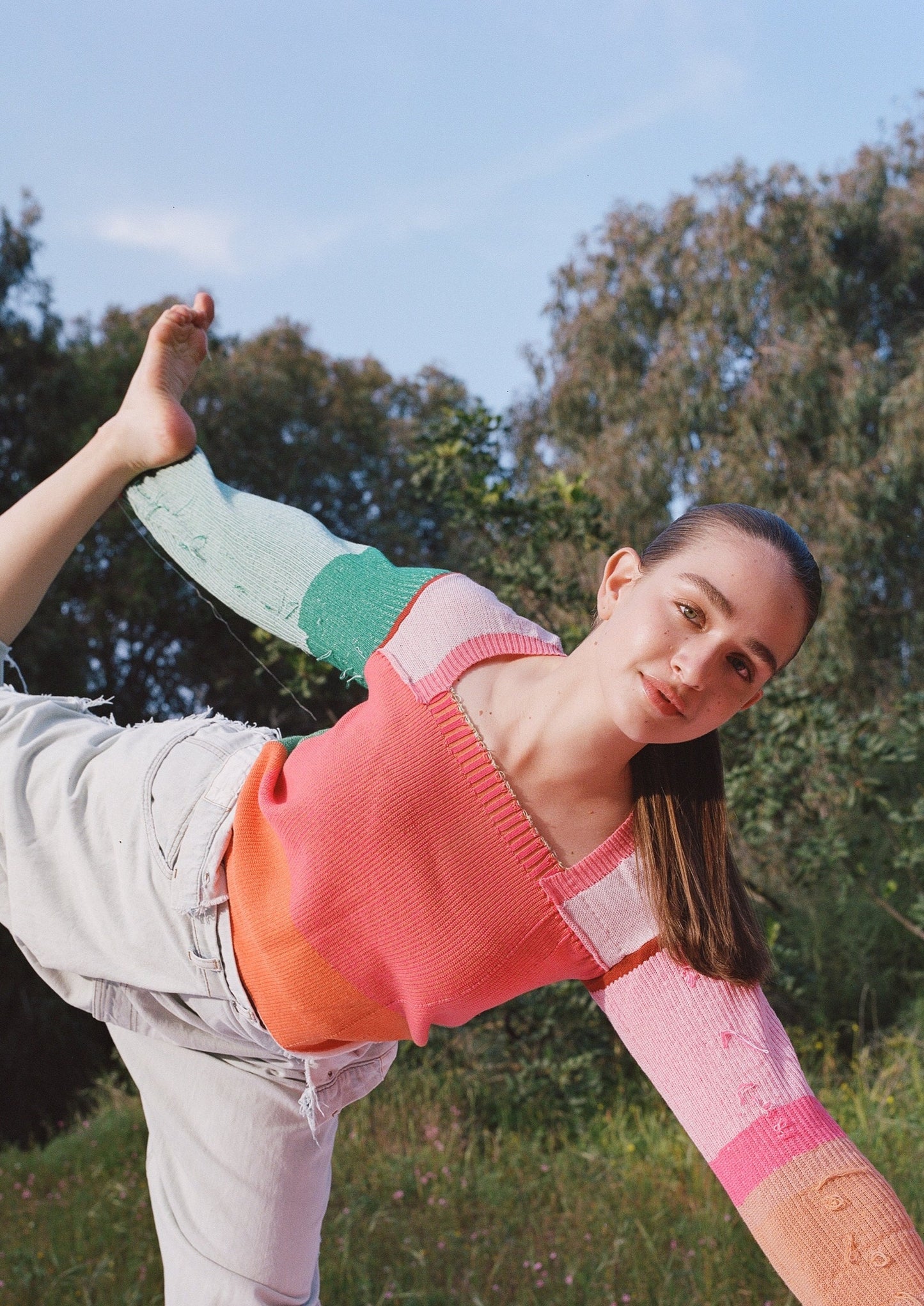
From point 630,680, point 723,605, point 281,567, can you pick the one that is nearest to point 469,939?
point 630,680

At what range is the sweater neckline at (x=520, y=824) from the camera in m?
1.46

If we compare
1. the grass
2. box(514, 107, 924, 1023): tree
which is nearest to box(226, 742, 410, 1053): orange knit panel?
the grass

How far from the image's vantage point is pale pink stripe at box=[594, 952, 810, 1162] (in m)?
1.40

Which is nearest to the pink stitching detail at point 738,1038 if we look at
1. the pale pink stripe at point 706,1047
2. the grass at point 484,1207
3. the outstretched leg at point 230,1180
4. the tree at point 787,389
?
the pale pink stripe at point 706,1047

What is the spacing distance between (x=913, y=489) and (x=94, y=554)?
538 centimetres

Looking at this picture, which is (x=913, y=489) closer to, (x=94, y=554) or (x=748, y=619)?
(x=94, y=554)

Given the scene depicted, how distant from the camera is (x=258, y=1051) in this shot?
1.67 meters

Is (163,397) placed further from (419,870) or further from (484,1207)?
(484,1207)

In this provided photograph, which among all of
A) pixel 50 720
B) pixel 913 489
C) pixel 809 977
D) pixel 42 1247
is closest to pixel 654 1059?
pixel 50 720

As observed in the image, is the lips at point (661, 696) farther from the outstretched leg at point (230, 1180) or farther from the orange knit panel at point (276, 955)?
the outstretched leg at point (230, 1180)

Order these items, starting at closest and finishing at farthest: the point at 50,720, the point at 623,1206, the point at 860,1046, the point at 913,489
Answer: the point at 50,720 → the point at 623,1206 → the point at 860,1046 → the point at 913,489

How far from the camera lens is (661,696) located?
1.40 metres

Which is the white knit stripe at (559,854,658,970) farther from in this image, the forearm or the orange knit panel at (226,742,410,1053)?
the forearm

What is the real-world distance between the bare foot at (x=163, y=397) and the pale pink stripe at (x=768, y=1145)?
51.0 inches
